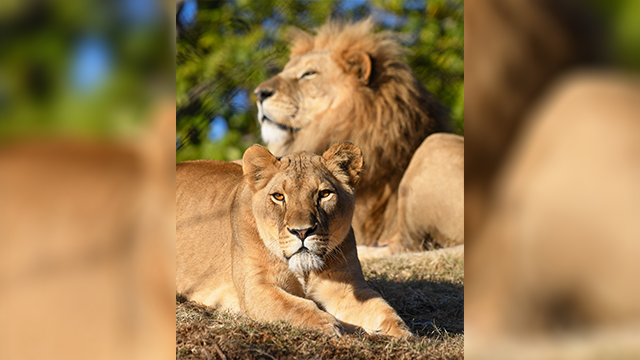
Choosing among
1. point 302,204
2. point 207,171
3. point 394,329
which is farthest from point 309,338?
point 207,171

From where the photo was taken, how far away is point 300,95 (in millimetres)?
5312

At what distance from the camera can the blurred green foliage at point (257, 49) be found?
3.69 metres

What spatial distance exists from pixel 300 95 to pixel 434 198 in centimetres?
146

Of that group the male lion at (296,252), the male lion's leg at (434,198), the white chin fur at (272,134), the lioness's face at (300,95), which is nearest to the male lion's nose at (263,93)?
the lioness's face at (300,95)

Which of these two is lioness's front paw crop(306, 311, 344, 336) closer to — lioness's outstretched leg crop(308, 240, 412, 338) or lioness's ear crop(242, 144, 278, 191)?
lioness's outstretched leg crop(308, 240, 412, 338)

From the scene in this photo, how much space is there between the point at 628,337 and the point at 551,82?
0.54m

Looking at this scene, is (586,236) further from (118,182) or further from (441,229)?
(441,229)

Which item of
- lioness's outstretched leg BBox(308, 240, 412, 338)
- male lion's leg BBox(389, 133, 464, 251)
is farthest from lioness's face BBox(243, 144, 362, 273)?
male lion's leg BBox(389, 133, 464, 251)

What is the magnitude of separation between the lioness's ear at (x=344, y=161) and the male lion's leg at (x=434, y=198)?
2.22 meters

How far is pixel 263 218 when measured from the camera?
9.27 feet

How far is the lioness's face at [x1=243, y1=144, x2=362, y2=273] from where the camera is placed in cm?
260

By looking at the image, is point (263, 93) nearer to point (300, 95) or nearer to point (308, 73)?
point (300, 95)

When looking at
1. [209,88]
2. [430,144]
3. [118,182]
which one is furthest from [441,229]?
[118,182]

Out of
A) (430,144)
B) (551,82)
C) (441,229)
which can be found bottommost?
(441,229)
